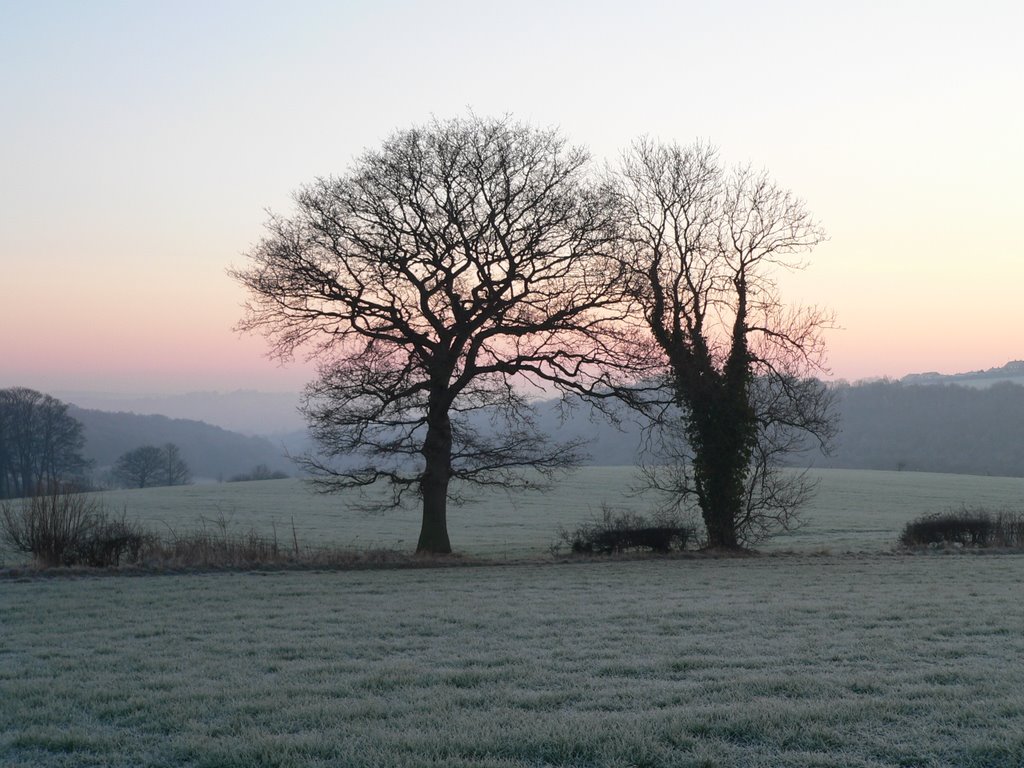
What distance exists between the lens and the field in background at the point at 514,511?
35094 millimetres

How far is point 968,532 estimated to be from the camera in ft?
94.0

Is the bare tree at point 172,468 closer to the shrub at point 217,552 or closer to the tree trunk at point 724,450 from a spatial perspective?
the shrub at point 217,552

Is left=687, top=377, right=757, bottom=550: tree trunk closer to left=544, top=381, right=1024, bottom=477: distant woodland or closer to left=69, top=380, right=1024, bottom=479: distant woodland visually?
left=69, top=380, right=1024, bottom=479: distant woodland

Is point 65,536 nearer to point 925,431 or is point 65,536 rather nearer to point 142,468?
point 142,468

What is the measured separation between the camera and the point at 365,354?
79.3 ft

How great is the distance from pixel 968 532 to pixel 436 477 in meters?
18.1

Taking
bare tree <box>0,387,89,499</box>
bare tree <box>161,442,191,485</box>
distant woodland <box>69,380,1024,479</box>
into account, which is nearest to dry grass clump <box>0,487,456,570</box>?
bare tree <box>0,387,89,499</box>

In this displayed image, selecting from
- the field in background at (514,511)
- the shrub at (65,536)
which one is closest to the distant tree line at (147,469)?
the field in background at (514,511)

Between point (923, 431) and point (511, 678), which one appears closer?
point (511, 678)

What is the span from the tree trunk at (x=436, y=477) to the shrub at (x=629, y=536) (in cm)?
348

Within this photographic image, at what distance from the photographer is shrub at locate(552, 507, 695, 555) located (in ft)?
82.8

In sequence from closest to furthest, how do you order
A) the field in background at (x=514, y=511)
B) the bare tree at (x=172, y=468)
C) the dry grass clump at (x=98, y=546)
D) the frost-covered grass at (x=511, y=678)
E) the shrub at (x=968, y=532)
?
the frost-covered grass at (x=511, y=678) → the dry grass clump at (x=98, y=546) → the shrub at (x=968, y=532) → the field in background at (x=514, y=511) → the bare tree at (x=172, y=468)

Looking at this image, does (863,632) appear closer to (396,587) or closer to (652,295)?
(396,587)

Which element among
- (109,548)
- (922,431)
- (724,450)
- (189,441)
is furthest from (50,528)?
(189,441)
